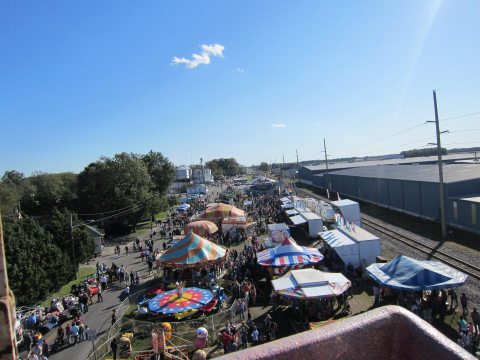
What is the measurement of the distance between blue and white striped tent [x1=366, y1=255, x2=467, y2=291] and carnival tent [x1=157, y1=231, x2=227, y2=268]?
10.9 meters

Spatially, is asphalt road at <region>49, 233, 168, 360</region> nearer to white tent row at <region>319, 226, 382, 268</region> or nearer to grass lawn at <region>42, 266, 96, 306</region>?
grass lawn at <region>42, 266, 96, 306</region>

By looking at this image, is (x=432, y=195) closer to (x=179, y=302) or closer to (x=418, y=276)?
(x=418, y=276)

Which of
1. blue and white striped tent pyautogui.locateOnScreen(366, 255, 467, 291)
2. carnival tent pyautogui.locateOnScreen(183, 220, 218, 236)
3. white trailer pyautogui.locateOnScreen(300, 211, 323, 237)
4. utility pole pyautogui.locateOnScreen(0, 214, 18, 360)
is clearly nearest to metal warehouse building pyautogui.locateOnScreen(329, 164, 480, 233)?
white trailer pyautogui.locateOnScreen(300, 211, 323, 237)

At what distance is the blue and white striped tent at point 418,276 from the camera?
46.6 ft

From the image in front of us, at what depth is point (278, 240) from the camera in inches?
1085

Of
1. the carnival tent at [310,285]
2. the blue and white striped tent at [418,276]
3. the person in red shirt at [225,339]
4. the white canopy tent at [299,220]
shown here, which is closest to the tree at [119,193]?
the white canopy tent at [299,220]

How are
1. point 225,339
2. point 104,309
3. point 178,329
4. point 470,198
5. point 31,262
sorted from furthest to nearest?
point 470,198, point 31,262, point 104,309, point 178,329, point 225,339

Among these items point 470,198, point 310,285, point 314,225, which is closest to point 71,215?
point 314,225

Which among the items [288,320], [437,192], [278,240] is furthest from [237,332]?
[437,192]

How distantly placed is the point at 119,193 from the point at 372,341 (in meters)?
50.7

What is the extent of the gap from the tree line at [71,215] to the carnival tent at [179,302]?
9.83 m

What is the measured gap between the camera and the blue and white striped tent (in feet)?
46.6

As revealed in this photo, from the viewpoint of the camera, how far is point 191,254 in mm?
23312

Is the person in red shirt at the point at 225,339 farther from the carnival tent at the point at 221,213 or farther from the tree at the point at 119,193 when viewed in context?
the tree at the point at 119,193
